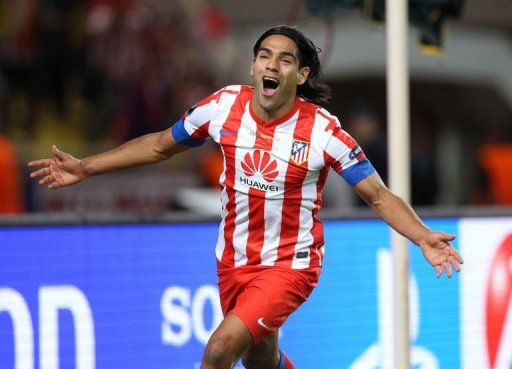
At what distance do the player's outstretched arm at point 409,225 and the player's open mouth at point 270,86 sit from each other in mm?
645

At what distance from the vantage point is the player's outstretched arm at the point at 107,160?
599cm

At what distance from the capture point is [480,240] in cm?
819

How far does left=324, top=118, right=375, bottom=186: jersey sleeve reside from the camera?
5.78 metres

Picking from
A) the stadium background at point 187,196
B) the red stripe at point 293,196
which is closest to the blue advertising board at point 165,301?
the stadium background at point 187,196

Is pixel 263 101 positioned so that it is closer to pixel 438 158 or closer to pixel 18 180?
pixel 18 180

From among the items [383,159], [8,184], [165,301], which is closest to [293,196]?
[165,301]

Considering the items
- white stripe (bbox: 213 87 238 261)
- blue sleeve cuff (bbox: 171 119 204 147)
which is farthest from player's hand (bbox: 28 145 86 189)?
white stripe (bbox: 213 87 238 261)

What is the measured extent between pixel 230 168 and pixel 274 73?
0.55m

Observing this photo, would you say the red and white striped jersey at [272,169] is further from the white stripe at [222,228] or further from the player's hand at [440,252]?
the player's hand at [440,252]

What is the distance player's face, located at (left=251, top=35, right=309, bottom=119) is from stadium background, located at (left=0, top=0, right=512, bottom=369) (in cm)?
163

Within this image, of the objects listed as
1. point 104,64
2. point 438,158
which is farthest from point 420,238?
point 438,158

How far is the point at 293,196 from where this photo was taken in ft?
19.2

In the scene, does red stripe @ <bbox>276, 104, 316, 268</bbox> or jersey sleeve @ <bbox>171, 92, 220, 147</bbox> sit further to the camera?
jersey sleeve @ <bbox>171, 92, 220, 147</bbox>

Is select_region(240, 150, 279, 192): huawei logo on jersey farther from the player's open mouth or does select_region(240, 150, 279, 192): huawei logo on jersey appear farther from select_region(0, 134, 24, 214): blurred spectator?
select_region(0, 134, 24, 214): blurred spectator
